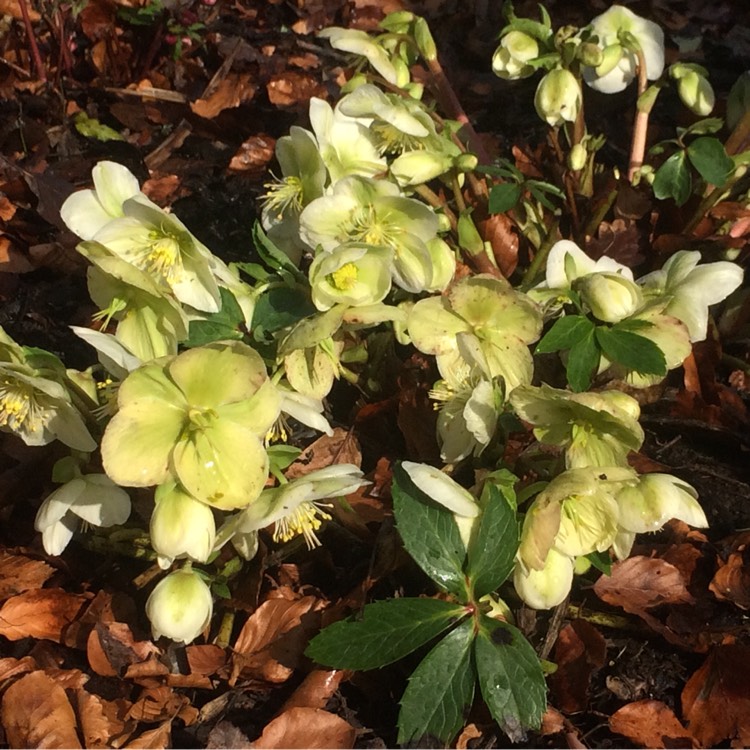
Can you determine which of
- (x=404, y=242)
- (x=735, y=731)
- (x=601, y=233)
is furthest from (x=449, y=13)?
(x=735, y=731)

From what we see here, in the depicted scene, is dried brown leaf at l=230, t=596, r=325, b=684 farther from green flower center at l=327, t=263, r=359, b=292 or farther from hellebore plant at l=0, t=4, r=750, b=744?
green flower center at l=327, t=263, r=359, b=292

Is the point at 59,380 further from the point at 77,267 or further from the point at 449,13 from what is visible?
the point at 449,13

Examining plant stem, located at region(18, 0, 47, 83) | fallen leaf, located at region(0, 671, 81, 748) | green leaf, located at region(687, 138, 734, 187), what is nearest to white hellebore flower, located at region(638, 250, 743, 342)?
green leaf, located at region(687, 138, 734, 187)

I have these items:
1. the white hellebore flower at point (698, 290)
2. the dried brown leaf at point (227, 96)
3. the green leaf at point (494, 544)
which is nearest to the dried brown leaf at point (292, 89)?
the dried brown leaf at point (227, 96)

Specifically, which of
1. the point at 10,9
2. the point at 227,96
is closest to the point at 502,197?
the point at 227,96

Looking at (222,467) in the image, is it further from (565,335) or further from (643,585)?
(643,585)
